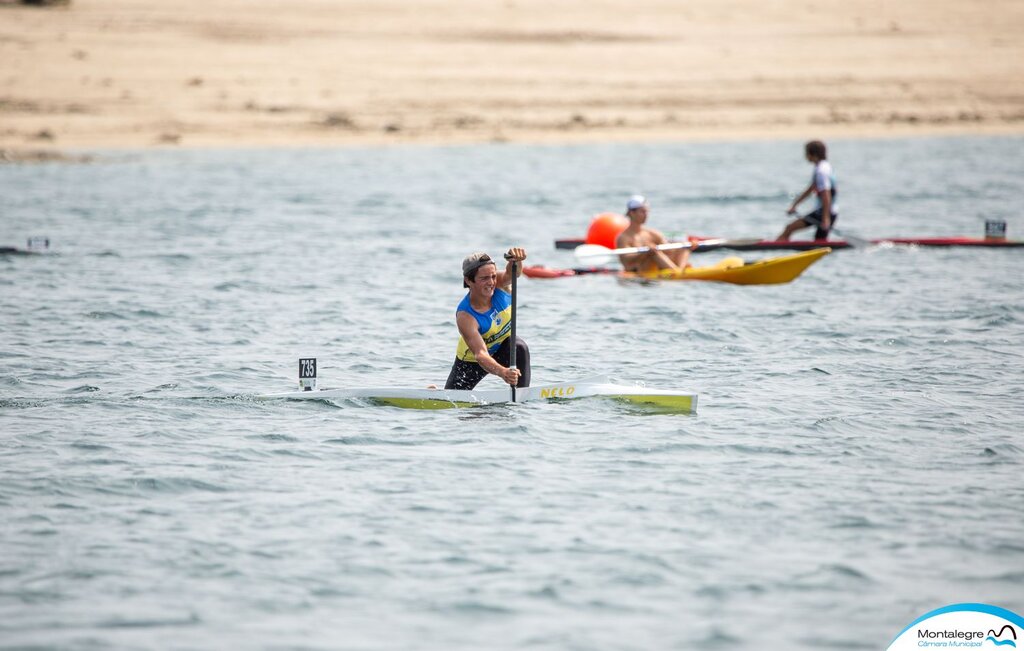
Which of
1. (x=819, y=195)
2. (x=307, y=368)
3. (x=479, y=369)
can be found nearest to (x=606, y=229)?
(x=819, y=195)

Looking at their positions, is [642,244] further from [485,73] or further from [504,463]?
[485,73]

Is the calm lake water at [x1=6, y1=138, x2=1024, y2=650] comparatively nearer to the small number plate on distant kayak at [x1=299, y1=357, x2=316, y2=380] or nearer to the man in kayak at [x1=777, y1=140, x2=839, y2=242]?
the small number plate on distant kayak at [x1=299, y1=357, x2=316, y2=380]

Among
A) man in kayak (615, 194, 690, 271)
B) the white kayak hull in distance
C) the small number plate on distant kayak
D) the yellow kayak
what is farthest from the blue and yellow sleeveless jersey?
the yellow kayak

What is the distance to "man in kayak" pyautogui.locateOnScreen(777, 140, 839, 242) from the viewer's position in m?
19.4

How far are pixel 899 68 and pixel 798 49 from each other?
3576 millimetres

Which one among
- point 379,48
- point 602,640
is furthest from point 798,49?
point 602,640

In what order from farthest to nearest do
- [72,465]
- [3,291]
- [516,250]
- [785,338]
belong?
[3,291]
[785,338]
[516,250]
[72,465]

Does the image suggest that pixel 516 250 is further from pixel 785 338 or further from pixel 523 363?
pixel 785 338

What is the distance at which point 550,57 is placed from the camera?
45.7 metres

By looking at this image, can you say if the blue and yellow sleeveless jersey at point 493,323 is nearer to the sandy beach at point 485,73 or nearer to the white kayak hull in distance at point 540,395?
the white kayak hull in distance at point 540,395

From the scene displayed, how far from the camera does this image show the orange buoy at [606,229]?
18.9m

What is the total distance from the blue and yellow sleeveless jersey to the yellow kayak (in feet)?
23.2

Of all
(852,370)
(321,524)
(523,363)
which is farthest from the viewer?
(852,370)

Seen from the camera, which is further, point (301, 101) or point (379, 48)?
point (379, 48)
